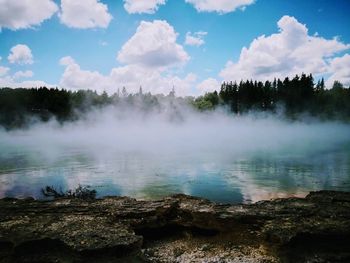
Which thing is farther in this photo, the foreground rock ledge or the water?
the water

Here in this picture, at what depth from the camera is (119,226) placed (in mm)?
7160

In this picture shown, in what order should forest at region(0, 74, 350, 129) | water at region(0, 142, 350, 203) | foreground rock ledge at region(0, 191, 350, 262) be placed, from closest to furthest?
foreground rock ledge at region(0, 191, 350, 262) → water at region(0, 142, 350, 203) → forest at region(0, 74, 350, 129)

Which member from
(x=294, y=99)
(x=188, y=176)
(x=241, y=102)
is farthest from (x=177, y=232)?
(x=241, y=102)

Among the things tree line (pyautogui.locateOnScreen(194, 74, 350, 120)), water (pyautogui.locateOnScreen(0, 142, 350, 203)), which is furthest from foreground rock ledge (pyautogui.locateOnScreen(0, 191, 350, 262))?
tree line (pyautogui.locateOnScreen(194, 74, 350, 120))

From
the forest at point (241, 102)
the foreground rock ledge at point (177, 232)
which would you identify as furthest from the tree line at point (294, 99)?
the foreground rock ledge at point (177, 232)

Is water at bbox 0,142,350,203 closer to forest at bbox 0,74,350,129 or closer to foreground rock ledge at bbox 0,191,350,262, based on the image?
foreground rock ledge at bbox 0,191,350,262

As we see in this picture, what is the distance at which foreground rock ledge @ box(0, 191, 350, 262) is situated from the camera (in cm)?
625

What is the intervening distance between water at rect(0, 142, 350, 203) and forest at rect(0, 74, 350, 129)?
54.9 metres

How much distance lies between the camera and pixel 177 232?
7590mm

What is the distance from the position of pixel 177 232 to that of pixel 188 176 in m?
13.1

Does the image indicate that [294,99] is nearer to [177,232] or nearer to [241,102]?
[241,102]

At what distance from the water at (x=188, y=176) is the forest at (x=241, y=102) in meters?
54.9

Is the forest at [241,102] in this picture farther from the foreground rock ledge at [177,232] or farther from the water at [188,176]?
the foreground rock ledge at [177,232]

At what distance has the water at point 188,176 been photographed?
1647 centimetres
